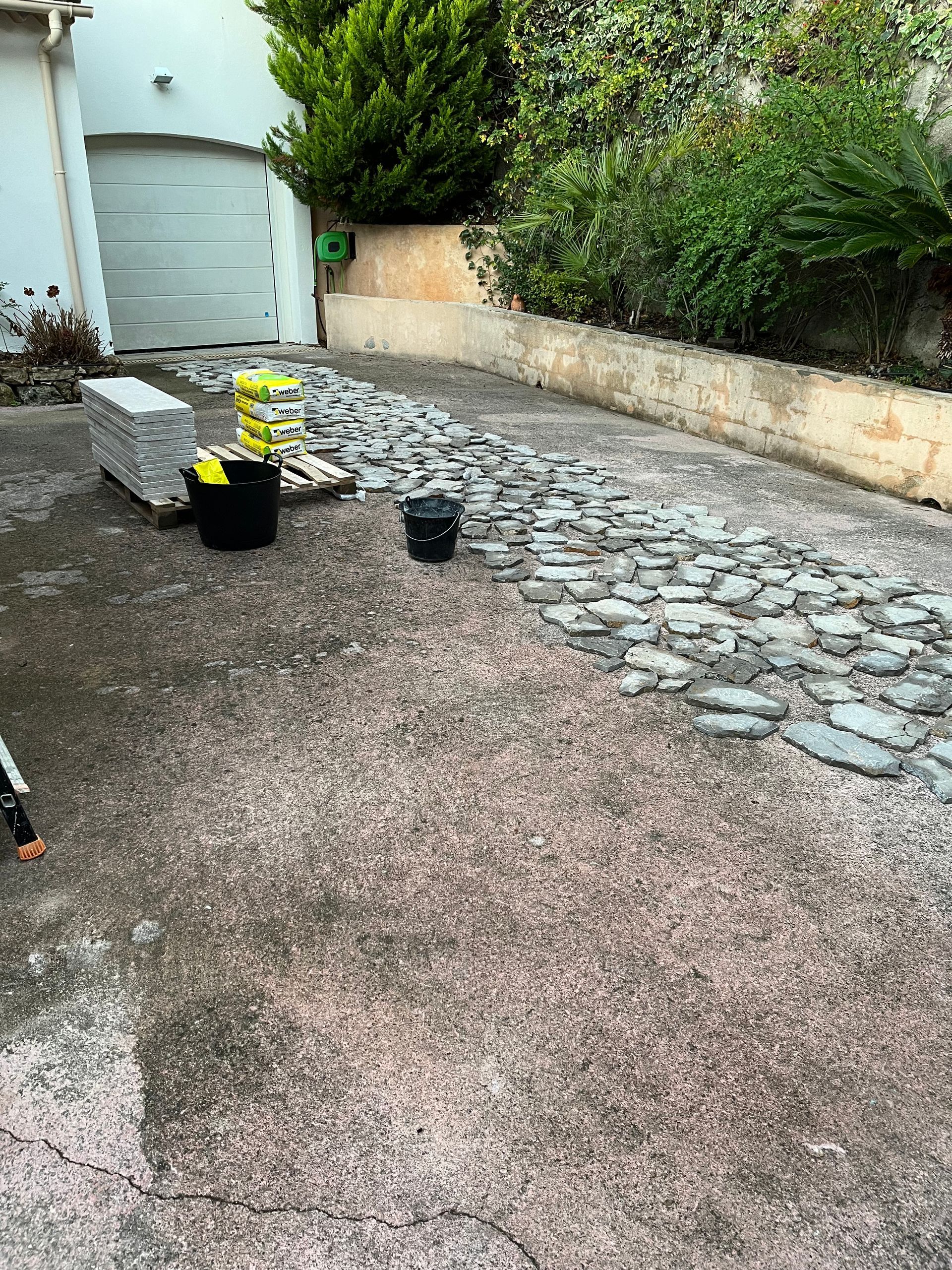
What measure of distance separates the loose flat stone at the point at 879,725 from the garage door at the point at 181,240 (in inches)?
433

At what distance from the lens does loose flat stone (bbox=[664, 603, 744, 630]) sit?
399cm

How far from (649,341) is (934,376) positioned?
2587mm

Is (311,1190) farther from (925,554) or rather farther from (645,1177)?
(925,554)

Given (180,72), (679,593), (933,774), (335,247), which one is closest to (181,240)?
(180,72)

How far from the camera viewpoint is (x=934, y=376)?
6.13 m

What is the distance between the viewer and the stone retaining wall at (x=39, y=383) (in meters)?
8.64

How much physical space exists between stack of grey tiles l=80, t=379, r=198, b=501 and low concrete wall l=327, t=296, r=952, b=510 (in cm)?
439

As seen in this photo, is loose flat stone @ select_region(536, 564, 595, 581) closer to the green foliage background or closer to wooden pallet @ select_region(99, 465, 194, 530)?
wooden pallet @ select_region(99, 465, 194, 530)

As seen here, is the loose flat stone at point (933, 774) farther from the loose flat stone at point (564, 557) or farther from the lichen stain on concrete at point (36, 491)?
the lichen stain on concrete at point (36, 491)

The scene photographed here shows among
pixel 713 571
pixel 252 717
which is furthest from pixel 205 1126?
pixel 713 571

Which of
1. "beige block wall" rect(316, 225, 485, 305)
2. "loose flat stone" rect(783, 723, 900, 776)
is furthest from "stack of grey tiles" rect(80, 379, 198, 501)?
"beige block wall" rect(316, 225, 485, 305)

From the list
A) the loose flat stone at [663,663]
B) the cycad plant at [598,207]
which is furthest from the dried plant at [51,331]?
the loose flat stone at [663,663]

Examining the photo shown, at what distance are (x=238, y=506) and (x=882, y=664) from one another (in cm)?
328

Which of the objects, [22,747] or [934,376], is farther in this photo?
[934,376]
